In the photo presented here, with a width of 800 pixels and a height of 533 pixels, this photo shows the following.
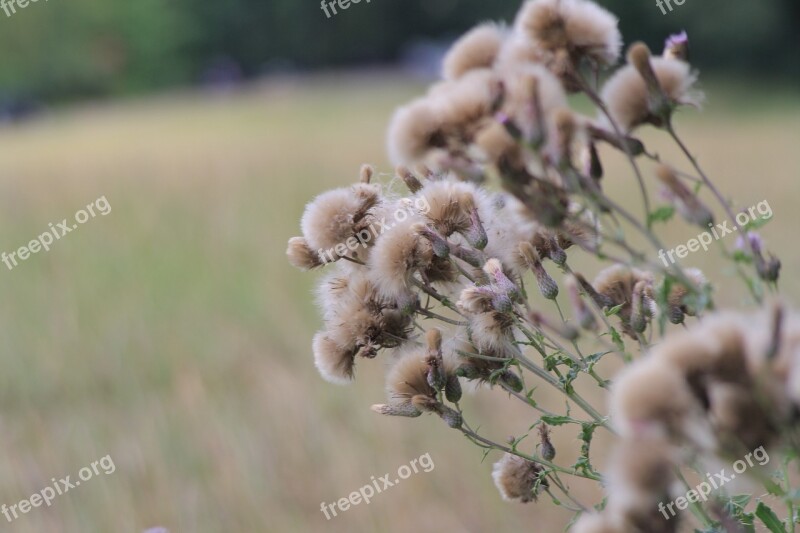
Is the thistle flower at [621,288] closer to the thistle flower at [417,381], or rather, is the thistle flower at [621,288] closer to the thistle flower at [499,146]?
the thistle flower at [417,381]

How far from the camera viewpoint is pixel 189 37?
25016mm

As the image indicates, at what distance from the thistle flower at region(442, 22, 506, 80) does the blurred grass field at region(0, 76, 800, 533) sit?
125cm

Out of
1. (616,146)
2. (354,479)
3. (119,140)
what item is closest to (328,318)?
(616,146)

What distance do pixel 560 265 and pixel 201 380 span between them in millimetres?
1661

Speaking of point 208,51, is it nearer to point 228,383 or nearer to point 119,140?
point 119,140

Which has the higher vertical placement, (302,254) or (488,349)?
(302,254)

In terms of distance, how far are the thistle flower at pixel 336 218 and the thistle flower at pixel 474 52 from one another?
0.15 m

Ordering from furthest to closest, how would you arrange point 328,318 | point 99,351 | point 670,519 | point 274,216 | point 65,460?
point 274,216, point 99,351, point 65,460, point 328,318, point 670,519

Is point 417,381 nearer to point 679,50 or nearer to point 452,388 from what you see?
point 452,388

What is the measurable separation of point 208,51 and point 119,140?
17.7m

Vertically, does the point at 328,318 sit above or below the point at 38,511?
above

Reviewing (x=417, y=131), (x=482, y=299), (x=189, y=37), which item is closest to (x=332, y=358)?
(x=482, y=299)

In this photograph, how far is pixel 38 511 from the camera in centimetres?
186

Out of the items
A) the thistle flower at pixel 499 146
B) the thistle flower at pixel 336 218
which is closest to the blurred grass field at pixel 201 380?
the thistle flower at pixel 336 218
